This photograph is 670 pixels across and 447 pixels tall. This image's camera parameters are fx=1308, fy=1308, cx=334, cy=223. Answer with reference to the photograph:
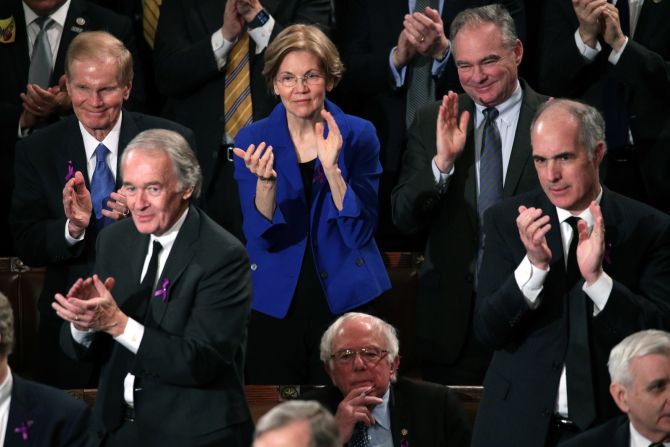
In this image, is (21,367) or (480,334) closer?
(480,334)

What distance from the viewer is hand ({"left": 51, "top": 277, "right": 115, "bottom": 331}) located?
12.0 ft

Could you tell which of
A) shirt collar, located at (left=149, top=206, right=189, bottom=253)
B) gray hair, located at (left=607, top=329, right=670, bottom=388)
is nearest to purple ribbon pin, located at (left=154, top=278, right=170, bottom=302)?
shirt collar, located at (left=149, top=206, right=189, bottom=253)

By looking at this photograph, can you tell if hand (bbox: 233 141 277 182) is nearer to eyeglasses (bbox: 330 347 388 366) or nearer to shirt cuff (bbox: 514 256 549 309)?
eyeglasses (bbox: 330 347 388 366)

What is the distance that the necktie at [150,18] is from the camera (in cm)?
594

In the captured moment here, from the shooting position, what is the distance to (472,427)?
4.50 meters

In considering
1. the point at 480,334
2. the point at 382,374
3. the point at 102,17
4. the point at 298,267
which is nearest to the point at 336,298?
the point at 298,267

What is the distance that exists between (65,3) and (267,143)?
1.32 metres

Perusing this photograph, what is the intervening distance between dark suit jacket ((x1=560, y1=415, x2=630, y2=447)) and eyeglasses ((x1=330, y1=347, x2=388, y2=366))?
0.88m

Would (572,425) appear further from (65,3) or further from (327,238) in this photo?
(65,3)

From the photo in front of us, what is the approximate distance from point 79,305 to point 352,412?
3.38ft

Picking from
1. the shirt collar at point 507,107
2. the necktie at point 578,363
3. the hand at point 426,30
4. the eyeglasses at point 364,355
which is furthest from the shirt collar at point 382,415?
the hand at point 426,30

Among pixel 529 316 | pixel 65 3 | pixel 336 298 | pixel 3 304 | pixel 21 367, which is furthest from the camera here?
pixel 65 3

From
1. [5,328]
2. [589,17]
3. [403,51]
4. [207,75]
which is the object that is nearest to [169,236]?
[5,328]

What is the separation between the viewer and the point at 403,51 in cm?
543
